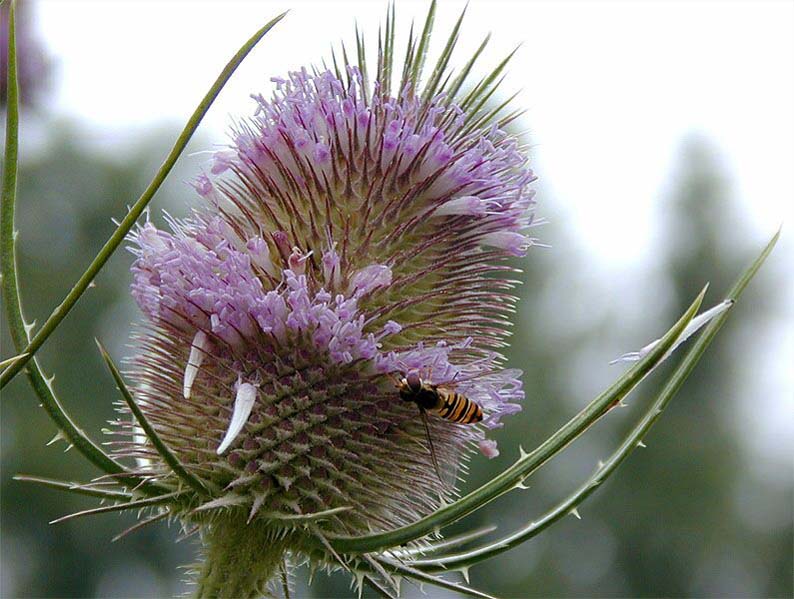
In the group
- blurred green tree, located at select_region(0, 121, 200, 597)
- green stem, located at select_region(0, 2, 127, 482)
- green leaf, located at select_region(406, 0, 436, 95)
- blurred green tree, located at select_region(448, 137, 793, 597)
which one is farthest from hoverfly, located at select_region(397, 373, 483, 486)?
blurred green tree, located at select_region(448, 137, 793, 597)

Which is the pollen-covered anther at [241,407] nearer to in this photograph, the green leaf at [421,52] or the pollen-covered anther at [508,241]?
the pollen-covered anther at [508,241]

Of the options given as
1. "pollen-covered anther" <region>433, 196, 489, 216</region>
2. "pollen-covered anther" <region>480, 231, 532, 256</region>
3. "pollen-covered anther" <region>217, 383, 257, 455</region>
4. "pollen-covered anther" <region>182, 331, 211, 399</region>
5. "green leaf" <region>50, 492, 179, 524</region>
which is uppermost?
"pollen-covered anther" <region>433, 196, 489, 216</region>

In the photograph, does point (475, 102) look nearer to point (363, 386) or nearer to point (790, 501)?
point (363, 386)

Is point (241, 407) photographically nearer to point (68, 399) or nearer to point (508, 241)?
point (508, 241)

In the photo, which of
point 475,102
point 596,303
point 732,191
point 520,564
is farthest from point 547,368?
point 475,102

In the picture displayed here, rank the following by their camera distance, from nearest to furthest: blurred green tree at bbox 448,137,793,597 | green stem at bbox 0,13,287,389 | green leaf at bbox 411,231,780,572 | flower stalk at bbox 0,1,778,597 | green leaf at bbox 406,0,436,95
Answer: green stem at bbox 0,13,287,389
green leaf at bbox 411,231,780,572
flower stalk at bbox 0,1,778,597
green leaf at bbox 406,0,436,95
blurred green tree at bbox 448,137,793,597

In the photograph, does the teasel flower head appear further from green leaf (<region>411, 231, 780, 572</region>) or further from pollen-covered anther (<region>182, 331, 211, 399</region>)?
green leaf (<region>411, 231, 780, 572</region>)
